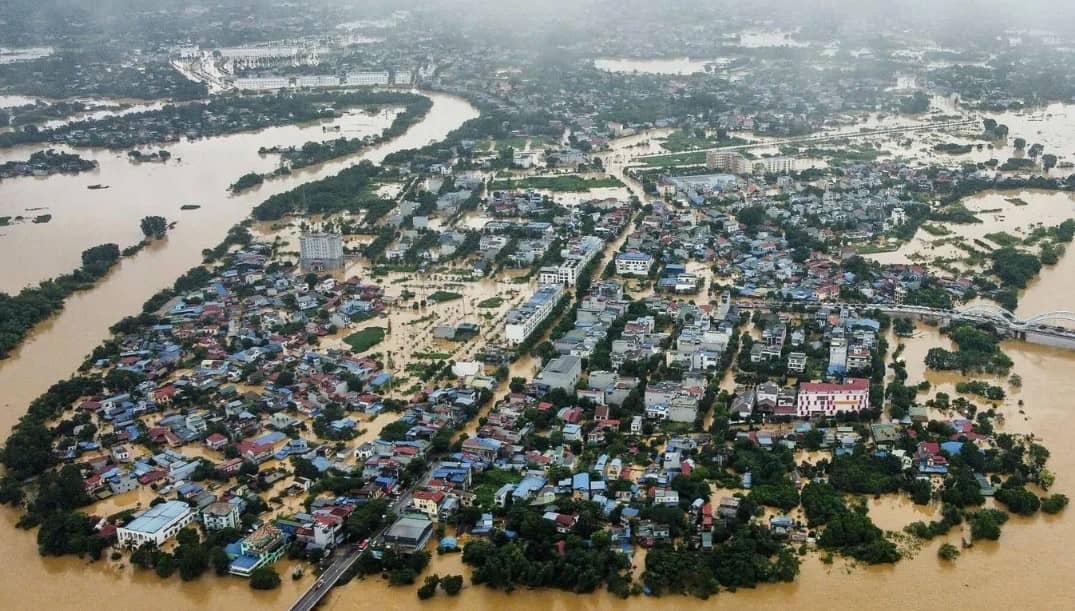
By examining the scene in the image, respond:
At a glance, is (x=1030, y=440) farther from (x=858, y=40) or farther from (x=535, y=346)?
(x=858, y=40)

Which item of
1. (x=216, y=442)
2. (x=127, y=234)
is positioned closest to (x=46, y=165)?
(x=127, y=234)

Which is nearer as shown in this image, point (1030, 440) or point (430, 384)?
point (1030, 440)

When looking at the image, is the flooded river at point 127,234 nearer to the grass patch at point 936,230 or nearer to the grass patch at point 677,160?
the grass patch at point 677,160

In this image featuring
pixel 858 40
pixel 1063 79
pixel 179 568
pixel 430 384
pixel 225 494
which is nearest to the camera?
pixel 179 568

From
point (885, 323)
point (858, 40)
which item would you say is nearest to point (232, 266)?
point (885, 323)

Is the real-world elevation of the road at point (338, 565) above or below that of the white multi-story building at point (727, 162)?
below

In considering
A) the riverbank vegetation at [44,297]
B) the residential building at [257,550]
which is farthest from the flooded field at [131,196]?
the residential building at [257,550]
